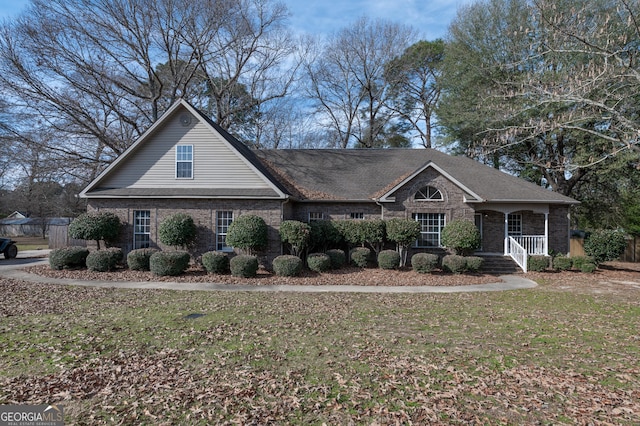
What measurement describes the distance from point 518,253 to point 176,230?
623 inches

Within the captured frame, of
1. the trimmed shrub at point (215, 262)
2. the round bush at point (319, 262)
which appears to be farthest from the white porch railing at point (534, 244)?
the trimmed shrub at point (215, 262)

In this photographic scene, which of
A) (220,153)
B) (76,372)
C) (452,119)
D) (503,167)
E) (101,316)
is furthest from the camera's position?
(503,167)

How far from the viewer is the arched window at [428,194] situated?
16281 millimetres

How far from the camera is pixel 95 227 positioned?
48.7ft

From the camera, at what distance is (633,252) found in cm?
2123

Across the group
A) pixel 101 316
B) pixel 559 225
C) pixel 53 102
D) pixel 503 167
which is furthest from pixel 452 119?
pixel 53 102

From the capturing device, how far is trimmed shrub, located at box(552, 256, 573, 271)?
614 inches

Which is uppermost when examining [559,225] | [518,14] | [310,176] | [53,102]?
[518,14]

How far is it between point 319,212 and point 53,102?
16580mm

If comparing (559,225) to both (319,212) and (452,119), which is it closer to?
(452,119)

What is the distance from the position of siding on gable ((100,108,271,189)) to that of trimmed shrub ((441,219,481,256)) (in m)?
9.27

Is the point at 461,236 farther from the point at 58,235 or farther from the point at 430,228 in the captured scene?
the point at 58,235

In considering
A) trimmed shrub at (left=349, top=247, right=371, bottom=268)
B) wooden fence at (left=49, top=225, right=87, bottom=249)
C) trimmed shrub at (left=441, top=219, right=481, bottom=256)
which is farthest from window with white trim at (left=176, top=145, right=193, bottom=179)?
wooden fence at (left=49, top=225, right=87, bottom=249)

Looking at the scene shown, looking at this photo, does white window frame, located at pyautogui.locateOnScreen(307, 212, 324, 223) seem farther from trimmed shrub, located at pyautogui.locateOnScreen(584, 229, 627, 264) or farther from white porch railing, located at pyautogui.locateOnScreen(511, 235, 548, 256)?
trimmed shrub, located at pyautogui.locateOnScreen(584, 229, 627, 264)
